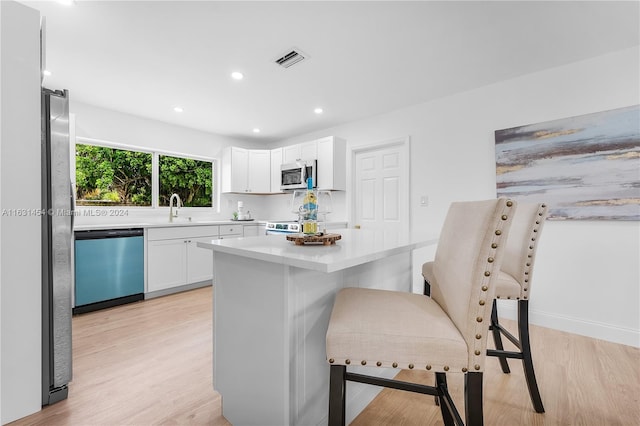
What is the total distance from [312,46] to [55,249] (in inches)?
84.4

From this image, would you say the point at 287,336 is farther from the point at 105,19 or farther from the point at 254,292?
the point at 105,19

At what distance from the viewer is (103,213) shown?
3.54 metres

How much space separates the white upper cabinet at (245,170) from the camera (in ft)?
15.0

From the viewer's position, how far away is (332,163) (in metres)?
3.96

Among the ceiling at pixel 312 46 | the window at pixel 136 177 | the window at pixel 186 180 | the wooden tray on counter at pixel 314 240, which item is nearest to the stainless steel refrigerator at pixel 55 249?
the ceiling at pixel 312 46

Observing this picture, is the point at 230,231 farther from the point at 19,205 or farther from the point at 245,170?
the point at 19,205

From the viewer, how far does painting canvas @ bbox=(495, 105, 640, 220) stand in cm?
224

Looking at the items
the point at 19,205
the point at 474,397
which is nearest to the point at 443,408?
the point at 474,397

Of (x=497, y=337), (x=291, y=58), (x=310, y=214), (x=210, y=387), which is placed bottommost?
(x=210, y=387)

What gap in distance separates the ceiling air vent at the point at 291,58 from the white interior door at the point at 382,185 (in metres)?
1.73

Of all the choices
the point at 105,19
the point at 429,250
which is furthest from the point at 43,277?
the point at 429,250

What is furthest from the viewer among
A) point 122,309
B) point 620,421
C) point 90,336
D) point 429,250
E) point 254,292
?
point 429,250

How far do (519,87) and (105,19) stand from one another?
3482mm

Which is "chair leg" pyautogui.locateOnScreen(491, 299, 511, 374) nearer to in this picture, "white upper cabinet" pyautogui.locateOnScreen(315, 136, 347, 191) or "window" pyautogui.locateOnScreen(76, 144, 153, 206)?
"white upper cabinet" pyautogui.locateOnScreen(315, 136, 347, 191)
